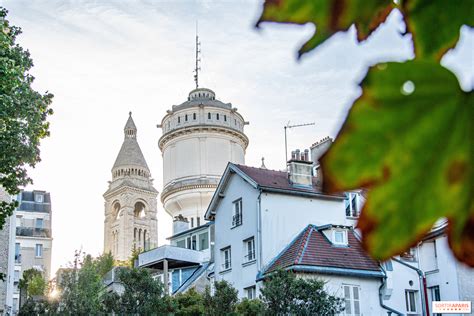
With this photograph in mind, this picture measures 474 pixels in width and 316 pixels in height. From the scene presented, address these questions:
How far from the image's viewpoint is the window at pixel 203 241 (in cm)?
4331

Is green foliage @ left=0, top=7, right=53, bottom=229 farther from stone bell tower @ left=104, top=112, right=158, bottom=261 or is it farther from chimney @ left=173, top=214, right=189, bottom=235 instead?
stone bell tower @ left=104, top=112, right=158, bottom=261

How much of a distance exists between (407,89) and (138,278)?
28842 mm

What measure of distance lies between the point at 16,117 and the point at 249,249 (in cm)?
1500

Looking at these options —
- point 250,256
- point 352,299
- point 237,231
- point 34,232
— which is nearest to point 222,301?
point 352,299

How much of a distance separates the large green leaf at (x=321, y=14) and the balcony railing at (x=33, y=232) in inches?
3473

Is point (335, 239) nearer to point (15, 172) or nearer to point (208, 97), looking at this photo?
point (15, 172)

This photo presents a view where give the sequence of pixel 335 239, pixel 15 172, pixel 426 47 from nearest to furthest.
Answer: pixel 426 47, pixel 15 172, pixel 335 239

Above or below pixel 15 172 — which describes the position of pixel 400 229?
below

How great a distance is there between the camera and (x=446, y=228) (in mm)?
588

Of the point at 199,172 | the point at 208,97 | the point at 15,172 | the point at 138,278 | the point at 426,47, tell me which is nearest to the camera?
the point at 426,47

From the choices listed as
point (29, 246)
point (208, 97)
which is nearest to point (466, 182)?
point (208, 97)

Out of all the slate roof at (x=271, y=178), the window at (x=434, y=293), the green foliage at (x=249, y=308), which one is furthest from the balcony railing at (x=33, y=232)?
the green foliage at (x=249, y=308)

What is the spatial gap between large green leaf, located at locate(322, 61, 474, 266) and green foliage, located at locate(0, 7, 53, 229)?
21296 mm

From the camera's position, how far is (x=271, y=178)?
35.8m
